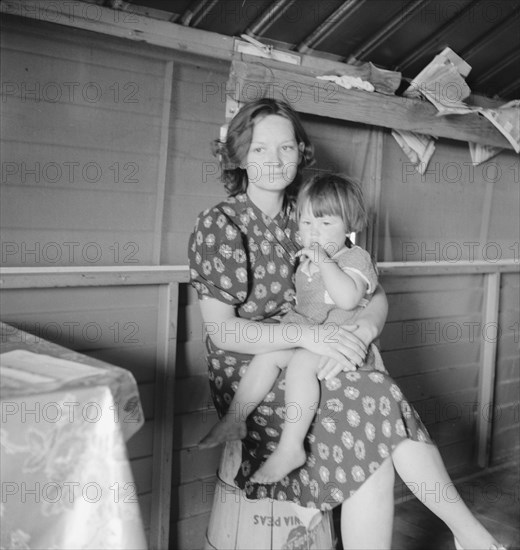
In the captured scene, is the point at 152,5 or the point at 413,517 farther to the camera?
the point at 413,517

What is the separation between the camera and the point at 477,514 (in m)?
2.87

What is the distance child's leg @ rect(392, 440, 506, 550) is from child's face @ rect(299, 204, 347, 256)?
2.08 ft

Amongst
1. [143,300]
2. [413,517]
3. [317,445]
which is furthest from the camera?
[413,517]

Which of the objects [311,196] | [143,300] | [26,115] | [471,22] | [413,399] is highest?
[471,22]

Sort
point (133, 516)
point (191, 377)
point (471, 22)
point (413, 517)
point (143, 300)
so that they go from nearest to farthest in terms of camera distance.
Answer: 1. point (133, 516)
2. point (143, 300)
3. point (191, 377)
4. point (471, 22)
5. point (413, 517)

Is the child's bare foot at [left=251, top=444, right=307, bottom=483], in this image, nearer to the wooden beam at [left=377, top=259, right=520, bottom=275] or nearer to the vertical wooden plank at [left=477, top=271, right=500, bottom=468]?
the wooden beam at [left=377, top=259, right=520, bottom=275]

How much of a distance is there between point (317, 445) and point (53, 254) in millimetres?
954

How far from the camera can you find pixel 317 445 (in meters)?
1.87

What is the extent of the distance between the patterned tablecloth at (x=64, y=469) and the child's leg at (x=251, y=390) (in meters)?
0.87

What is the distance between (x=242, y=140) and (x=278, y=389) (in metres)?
0.76

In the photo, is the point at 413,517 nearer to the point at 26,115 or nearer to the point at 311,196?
the point at 311,196

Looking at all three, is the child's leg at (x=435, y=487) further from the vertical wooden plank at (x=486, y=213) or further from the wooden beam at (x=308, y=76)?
the vertical wooden plank at (x=486, y=213)

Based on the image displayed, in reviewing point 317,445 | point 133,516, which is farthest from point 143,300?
point 133,516

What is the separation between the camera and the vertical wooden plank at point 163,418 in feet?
7.54
